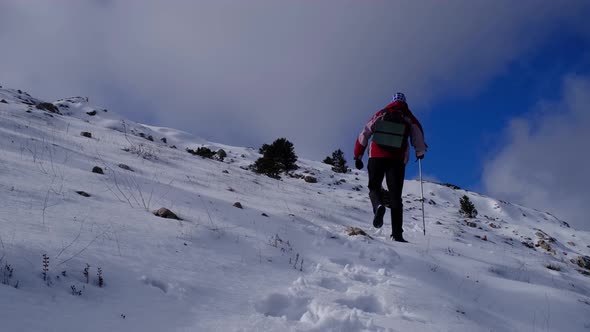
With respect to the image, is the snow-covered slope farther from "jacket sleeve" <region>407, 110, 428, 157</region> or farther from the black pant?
"jacket sleeve" <region>407, 110, 428, 157</region>

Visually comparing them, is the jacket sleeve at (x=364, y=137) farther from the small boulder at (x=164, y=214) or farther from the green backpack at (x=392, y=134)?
the small boulder at (x=164, y=214)

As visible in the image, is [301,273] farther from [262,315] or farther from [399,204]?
[399,204]

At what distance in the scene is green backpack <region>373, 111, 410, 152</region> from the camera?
6.06 meters

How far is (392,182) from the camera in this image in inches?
236

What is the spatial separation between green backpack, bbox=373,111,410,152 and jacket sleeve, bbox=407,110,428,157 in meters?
0.25

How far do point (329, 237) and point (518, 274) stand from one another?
3288mm

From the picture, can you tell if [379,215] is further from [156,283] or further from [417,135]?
[156,283]

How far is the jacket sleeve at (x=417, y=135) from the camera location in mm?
6379

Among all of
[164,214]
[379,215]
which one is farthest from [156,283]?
[379,215]

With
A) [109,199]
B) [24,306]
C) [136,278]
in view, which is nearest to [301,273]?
[136,278]

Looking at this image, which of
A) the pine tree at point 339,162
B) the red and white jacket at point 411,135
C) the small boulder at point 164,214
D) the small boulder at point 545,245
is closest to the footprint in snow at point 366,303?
the small boulder at point 164,214

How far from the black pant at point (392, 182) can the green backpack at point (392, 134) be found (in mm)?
264

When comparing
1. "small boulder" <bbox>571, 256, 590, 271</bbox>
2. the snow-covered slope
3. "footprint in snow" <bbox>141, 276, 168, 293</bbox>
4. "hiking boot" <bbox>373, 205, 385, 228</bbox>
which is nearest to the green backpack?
"hiking boot" <bbox>373, 205, 385, 228</bbox>

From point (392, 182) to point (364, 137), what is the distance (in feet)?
3.54
